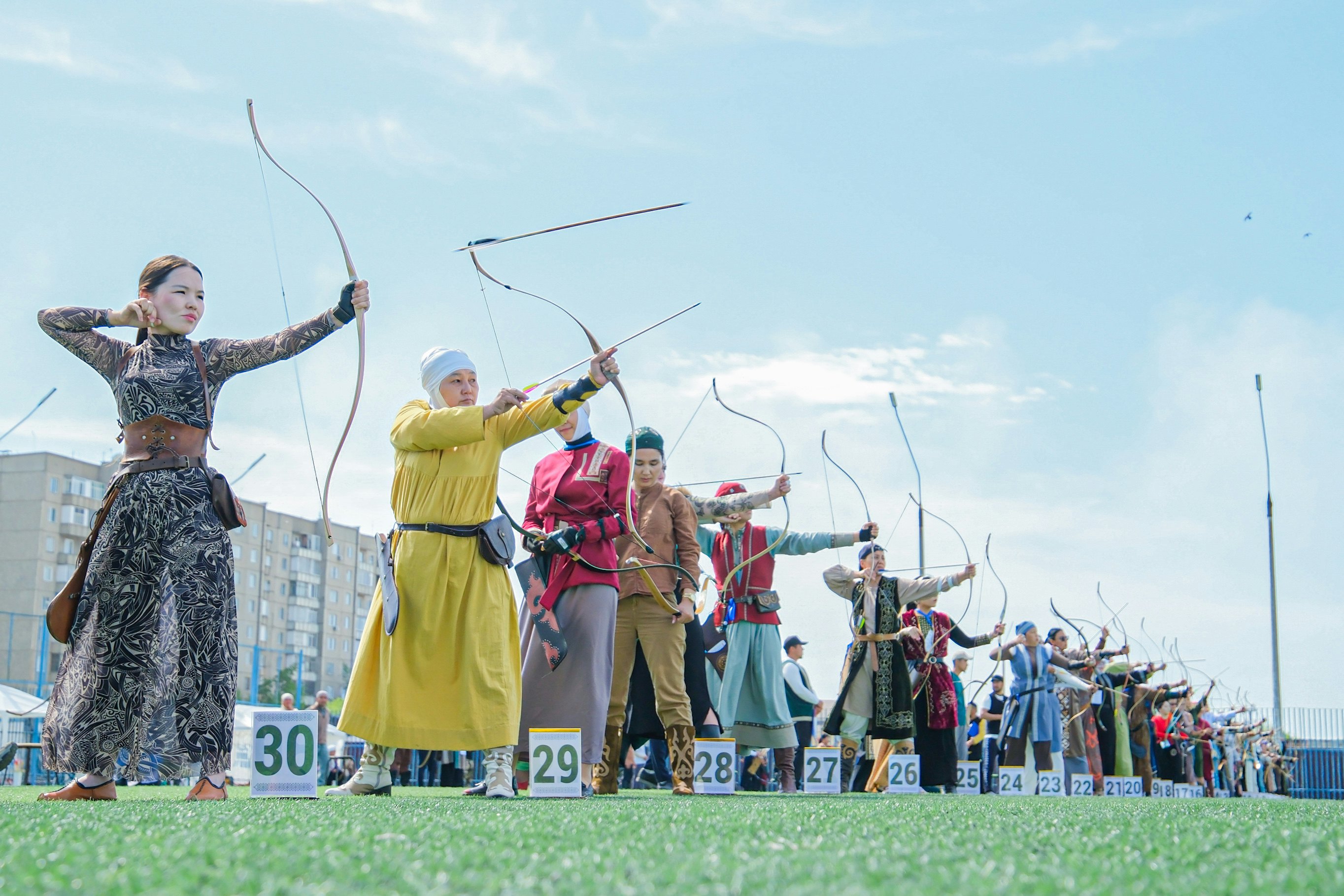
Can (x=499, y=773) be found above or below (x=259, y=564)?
below

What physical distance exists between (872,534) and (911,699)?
4.25ft

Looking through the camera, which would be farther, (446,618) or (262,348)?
(446,618)

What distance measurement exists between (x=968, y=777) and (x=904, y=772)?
1015 millimetres

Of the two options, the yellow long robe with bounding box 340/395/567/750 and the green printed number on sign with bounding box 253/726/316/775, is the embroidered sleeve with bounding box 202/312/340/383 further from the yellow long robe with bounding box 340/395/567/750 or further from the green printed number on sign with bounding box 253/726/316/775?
the green printed number on sign with bounding box 253/726/316/775

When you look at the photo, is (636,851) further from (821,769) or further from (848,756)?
(848,756)

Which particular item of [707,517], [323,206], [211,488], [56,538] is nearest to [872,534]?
[707,517]

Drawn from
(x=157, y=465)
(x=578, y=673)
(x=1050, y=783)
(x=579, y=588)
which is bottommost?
(x=1050, y=783)

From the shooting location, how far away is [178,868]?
176 centimetres

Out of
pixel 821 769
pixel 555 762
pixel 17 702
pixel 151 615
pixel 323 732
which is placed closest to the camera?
pixel 151 615

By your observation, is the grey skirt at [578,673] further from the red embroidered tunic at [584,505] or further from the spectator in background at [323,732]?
the spectator in background at [323,732]

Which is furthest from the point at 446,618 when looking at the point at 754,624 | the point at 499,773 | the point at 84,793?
the point at 754,624

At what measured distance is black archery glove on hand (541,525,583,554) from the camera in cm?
518

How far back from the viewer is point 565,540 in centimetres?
518

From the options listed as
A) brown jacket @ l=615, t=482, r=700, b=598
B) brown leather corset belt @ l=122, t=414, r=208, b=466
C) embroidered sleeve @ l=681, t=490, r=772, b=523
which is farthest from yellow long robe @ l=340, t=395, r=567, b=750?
embroidered sleeve @ l=681, t=490, r=772, b=523
